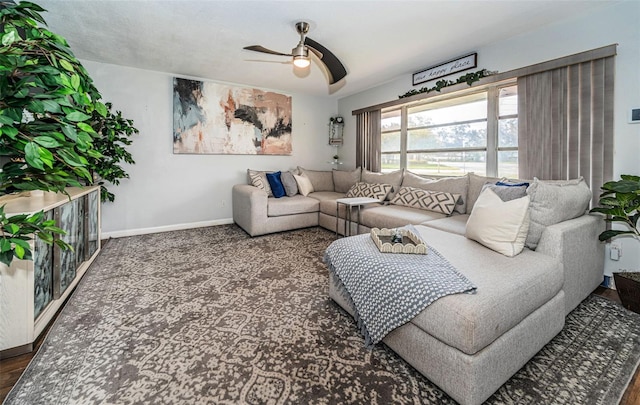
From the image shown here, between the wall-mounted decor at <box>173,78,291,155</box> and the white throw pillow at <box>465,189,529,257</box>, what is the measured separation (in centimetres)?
388

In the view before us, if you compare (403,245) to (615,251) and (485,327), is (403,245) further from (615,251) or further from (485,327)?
(615,251)

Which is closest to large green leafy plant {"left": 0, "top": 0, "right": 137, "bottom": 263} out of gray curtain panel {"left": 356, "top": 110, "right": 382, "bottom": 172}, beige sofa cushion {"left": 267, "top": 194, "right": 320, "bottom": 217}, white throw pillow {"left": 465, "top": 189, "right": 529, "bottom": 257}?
white throw pillow {"left": 465, "top": 189, "right": 529, "bottom": 257}

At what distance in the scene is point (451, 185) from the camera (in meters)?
3.37

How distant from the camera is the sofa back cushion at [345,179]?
16.1 ft

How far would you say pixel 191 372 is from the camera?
1.44 metres

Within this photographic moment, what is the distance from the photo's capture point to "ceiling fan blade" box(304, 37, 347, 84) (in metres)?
2.54

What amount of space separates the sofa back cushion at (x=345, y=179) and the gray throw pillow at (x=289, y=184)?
2.96 feet

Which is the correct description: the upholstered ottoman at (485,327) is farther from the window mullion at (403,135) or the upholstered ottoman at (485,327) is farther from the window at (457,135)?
the window mullion at (403,135)

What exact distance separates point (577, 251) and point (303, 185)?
3624mm

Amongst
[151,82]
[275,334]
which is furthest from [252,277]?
[151,82]

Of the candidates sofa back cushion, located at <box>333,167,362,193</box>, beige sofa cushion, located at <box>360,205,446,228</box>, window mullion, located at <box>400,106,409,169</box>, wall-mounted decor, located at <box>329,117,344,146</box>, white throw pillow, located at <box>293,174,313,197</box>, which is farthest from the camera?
wall-mounted decor, located at <box>329,117,344,146</box>

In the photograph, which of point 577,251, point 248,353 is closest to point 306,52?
point 248,353

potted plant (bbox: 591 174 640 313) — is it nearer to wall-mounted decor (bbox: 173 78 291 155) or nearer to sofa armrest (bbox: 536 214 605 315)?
sofa armrest (bbox: 536 214 605 315)

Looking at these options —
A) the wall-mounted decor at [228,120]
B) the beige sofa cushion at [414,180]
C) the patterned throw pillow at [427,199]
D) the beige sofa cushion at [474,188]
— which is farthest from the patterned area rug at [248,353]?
the wall-mounted decor at [228,120]
